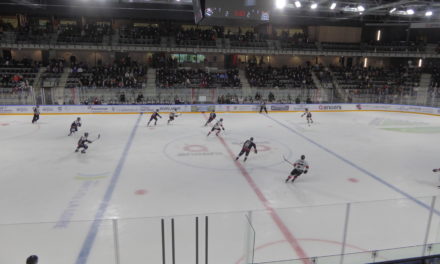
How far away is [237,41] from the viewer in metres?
30.6

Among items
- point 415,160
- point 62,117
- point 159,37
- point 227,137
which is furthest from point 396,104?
point 62,117

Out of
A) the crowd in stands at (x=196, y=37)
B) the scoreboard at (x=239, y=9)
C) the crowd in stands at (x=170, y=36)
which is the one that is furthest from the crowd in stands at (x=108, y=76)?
the scoreboard at (x=239, y=9)

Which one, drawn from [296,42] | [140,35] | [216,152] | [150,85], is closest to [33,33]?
[140,35]

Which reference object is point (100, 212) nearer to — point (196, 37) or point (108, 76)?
point (108, 76)

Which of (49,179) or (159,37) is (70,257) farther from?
(159,37)

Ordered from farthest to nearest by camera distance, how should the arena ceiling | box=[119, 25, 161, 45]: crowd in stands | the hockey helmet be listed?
box=[119, 25, 161, 45]: crowd in stands → the arena ceiling → the hockey helmet

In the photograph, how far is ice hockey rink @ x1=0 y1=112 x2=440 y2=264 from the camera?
15.4 ft

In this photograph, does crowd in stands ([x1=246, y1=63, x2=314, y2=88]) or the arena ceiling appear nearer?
the arena ceiling

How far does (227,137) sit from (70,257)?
10015mm

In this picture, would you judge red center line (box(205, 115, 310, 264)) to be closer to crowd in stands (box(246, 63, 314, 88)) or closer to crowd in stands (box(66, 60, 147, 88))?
crowd in stands (box(66, 60, 147, 88))

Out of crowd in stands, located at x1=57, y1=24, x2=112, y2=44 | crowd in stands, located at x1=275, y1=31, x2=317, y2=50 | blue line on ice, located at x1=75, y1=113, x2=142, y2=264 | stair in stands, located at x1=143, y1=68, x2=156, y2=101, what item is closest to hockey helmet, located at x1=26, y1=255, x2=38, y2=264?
blue line on ice, located at x1=75, y1=113, x2=142, y2=264

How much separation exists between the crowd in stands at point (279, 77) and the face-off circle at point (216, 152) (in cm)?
1380

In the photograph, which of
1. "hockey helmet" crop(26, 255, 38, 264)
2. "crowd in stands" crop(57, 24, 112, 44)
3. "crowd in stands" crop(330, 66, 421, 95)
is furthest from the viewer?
"crowd in stands" crop(330, 66, 421, 95)

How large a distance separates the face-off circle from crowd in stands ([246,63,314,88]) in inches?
543
